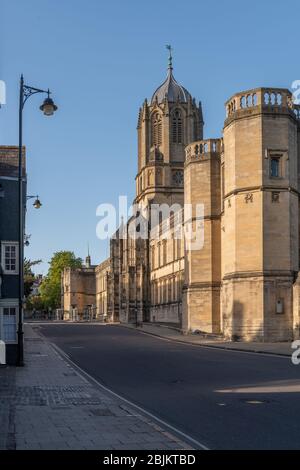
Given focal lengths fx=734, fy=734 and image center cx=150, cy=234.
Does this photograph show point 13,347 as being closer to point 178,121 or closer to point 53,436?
point 53,436

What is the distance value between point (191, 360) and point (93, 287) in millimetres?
124470

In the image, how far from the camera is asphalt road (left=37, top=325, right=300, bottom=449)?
1148 cm

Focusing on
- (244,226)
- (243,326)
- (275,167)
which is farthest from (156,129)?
(243,326)

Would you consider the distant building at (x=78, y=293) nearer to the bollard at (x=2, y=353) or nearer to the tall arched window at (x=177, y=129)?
the tall arched window at (x=177, y=129)

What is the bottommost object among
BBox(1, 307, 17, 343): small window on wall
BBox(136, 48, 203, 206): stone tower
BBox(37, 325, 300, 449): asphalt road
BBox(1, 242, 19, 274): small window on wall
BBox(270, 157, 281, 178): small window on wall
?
BBox(37, 325, 300, 449): asphalt road

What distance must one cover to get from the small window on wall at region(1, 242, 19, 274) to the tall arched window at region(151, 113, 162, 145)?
65.7 metres

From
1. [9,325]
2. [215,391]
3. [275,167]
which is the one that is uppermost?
[275,167]

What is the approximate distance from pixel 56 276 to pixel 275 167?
121223 mm

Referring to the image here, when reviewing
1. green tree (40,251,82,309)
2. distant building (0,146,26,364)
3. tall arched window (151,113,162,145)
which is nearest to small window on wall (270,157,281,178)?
distant building (0,146,26,364)

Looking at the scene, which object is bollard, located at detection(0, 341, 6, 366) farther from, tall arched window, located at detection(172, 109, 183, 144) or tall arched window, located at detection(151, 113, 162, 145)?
tall arched window, located at detection(151, 113, 162, 145)

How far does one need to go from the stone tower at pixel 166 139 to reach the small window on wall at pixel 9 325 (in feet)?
214

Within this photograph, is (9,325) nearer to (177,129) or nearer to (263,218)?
(263,218)

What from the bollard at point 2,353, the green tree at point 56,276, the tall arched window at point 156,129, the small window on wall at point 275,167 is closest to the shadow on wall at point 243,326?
the small window on wall at point 275,167

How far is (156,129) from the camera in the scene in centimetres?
9394
